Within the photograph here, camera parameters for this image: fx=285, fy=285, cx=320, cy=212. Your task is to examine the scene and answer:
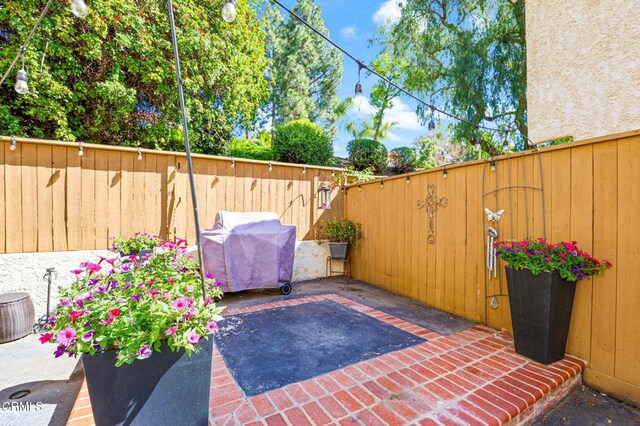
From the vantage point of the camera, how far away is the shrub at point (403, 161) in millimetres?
8742

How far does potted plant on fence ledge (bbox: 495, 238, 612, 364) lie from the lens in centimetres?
205

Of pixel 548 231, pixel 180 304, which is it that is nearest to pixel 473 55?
pixel 548 231

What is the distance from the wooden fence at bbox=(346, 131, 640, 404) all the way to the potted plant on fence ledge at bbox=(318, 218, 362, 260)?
905 mm

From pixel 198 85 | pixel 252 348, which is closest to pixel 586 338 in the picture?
pixel 252 348

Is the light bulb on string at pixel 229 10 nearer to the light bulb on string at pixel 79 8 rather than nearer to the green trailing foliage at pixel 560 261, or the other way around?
the light bulb on string at pixel 79 8

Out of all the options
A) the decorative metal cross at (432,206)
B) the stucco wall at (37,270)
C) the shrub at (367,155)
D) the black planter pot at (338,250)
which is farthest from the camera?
the shrub at (367,155)

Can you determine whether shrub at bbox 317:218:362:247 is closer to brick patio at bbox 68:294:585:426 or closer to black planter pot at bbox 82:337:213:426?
A: brick patio at bbox 68:294:585:426

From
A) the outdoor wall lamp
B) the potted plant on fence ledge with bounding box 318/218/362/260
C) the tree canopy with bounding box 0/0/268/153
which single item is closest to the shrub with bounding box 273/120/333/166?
the outdoor wall lamp

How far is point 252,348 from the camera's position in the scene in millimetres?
2453

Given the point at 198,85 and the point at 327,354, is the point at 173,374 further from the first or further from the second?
the point at 198,85

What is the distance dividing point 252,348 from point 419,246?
8.27 feet


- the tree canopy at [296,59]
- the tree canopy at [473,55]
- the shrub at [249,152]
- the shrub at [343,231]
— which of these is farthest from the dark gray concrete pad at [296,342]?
the tree canopy at [296,59]

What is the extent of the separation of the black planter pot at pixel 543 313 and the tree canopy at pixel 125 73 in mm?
7455

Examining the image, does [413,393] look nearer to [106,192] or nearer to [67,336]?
[67,336]
